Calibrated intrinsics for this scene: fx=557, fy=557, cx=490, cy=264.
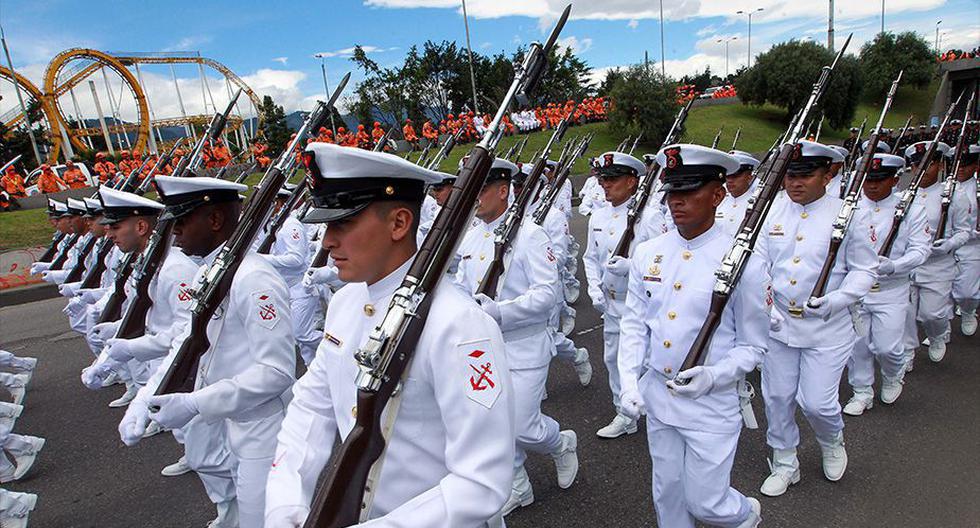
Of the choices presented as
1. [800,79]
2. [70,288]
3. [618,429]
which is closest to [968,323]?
[618,429]

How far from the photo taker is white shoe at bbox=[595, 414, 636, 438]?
15.4 feet

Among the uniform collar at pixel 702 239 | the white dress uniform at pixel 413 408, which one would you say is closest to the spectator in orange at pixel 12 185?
the white dress uniform at pixel 413 408

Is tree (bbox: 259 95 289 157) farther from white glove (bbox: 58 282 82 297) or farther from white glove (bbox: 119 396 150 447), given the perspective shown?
white glove (bbox: 119 396 150 447)

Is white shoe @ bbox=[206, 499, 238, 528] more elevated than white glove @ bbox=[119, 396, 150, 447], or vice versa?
white glove @ bbox=[119, 396, 150, 447]

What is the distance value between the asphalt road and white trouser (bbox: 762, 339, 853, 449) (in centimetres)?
39

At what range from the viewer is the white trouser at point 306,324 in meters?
7.06

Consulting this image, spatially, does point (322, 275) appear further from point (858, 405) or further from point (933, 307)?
point (933, 307)

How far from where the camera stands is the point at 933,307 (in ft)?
19.2

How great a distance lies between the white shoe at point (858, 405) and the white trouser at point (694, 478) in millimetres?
2677

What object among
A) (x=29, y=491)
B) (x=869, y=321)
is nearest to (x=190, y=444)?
(x=29, y=491)

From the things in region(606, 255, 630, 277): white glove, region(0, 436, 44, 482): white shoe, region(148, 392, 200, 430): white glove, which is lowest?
region(0, 436, 44, 482): white shoe

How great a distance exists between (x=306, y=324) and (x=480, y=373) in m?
6.27

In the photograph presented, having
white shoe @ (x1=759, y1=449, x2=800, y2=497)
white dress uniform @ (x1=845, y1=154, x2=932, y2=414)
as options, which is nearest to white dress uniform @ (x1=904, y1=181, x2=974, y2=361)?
white dress uniform @ (x1=845, y1=154, x2=932, y2=414)

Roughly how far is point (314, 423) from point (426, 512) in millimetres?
704
